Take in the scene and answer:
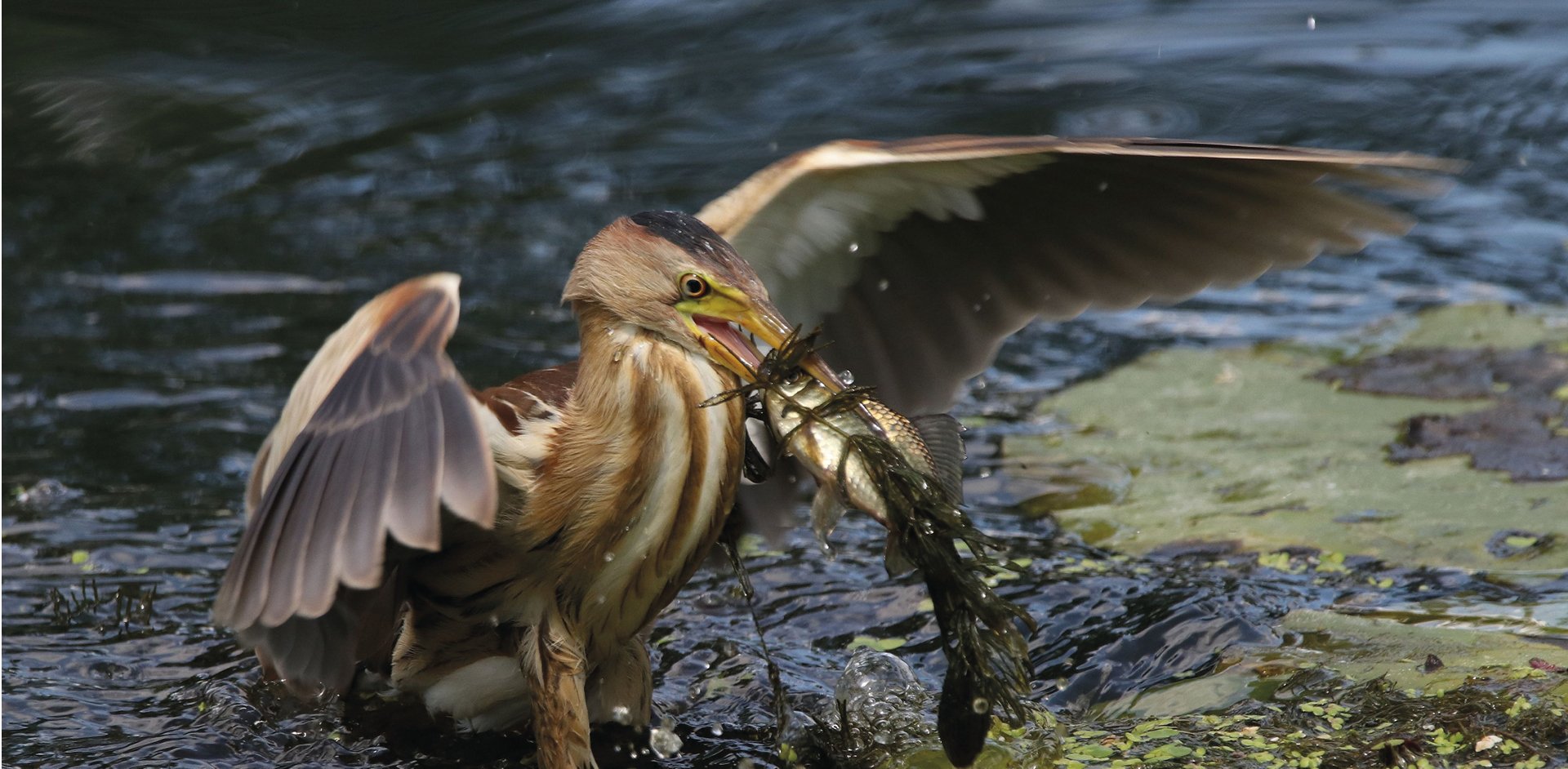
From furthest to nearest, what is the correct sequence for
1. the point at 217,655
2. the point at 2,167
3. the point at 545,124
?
the point at 545,124 → the point at 2,167 → the point at 217,655

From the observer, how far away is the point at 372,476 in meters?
2.73

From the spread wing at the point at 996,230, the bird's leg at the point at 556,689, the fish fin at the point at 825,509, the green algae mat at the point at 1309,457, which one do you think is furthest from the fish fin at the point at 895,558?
the green algae mat at the point at 1309,457

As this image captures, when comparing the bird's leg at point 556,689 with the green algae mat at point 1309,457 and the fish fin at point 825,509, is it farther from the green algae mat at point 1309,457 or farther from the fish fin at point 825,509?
the green algae mat at point 1309,457

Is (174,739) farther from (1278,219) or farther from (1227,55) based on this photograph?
(1227,55)

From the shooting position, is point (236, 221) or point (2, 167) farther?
point (2, 167)

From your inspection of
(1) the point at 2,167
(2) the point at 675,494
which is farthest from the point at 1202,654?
(1) the point at 2,167

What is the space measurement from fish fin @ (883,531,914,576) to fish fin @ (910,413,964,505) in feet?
0.73

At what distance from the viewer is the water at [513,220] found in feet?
14.0

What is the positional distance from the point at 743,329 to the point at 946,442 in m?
0.47

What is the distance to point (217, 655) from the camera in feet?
14.6

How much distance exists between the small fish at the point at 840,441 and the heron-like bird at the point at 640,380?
8 cm

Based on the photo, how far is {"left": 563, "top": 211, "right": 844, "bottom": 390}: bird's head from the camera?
3250 millimetres

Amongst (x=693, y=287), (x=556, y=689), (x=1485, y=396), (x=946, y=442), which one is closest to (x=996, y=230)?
(x=946, y=442)

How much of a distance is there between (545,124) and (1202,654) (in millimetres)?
5865
